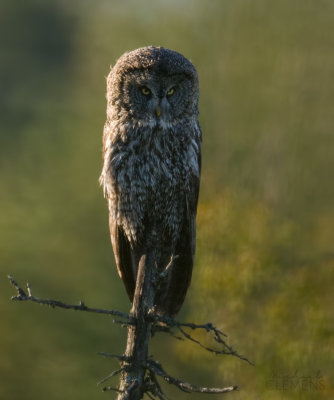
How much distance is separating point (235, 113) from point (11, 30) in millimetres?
14464

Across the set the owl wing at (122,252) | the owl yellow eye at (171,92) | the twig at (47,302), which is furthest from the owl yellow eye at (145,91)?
the twig at (47,302)

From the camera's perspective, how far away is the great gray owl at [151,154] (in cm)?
435

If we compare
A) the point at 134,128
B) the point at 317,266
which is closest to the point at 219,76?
the point at 317,266

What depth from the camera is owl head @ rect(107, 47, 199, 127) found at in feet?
14.3

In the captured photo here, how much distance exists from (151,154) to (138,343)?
1.19 metres

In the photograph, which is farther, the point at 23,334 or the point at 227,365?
the point at 23,334

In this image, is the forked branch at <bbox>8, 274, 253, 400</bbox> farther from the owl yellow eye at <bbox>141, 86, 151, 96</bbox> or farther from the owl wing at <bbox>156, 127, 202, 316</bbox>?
the owl yellow eye at <bbox>141, 86, 151, 96</bbox>

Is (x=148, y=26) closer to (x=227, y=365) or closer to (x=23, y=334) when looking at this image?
(x=23, y=334)

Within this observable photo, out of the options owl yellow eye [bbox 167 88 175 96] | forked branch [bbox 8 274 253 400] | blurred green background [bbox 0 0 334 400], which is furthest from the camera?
blurred green background [bbox 0 0 334 400]

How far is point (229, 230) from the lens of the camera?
22.8 ft

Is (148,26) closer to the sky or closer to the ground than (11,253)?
closer to the sky

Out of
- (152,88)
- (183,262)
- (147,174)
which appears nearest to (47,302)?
(147,174)

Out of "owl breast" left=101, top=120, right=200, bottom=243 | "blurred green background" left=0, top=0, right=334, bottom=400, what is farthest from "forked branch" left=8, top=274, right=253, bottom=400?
"blurred green background" left=0, top=0, right=334, bottom=400

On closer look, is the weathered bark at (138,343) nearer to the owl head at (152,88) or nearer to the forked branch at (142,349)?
the forked branch at (142,349)
